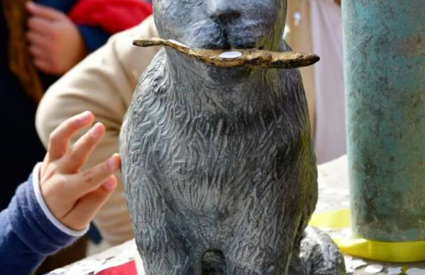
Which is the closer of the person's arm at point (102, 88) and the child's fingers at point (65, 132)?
the child's fingers at point (65, 132)

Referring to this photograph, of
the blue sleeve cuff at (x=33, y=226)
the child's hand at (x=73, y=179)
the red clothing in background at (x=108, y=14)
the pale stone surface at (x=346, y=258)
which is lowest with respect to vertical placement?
the pale stone surface at (x=346, y=258)

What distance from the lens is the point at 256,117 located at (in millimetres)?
611

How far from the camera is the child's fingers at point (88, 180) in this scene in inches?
34.1

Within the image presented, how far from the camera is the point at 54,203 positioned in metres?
0.93

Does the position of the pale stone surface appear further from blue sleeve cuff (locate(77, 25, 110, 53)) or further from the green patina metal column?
blue sleeve cuff (locate(77, 25, 110, 53))

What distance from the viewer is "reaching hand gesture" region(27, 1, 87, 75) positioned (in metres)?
1.37

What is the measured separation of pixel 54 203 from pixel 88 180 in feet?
0.20

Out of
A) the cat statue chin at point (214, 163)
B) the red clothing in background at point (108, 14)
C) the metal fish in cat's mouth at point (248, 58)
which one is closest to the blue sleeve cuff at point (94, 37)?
the red clothing in background at point (108, 14)

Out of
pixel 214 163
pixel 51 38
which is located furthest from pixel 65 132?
pixel 51 38

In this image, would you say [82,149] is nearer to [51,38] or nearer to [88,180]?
[88,180]

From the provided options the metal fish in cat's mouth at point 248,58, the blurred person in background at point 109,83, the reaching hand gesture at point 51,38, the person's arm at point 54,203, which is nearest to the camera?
the metal fish in cat's mouth at point 248,58

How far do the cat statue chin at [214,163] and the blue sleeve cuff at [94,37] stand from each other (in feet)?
2.62

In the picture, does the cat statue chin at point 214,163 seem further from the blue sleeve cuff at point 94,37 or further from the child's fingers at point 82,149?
the blue sleeve cuff at point 94,37

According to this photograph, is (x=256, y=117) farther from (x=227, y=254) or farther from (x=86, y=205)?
(x=86, y=205)
